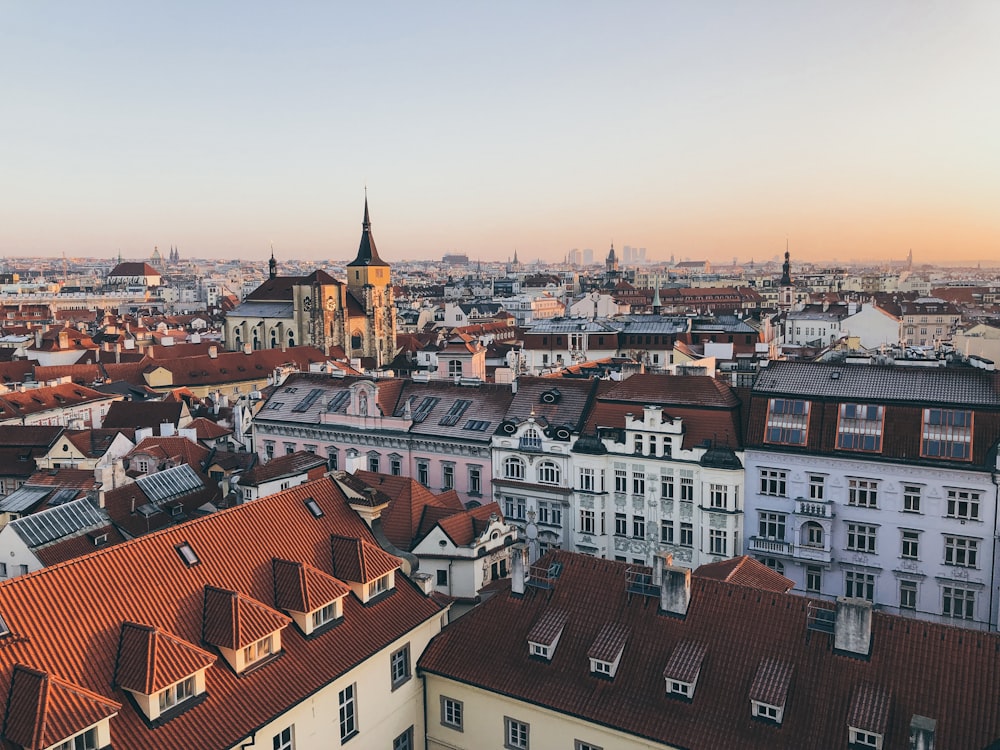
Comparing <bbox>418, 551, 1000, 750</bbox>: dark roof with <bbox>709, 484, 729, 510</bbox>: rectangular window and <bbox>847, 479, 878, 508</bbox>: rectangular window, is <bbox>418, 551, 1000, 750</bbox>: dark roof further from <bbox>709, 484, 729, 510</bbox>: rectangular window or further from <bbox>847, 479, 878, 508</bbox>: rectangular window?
<bbox>847, 479, 878, 508</bbox>: rectangular window

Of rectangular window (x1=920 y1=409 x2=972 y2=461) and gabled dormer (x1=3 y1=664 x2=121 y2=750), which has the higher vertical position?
rectangular window (x1=920 y1=409 x2=972 y2=461)

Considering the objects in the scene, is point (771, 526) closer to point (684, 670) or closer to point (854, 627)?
point (854, 627)

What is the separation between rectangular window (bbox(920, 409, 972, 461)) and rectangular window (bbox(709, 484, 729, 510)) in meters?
9.85

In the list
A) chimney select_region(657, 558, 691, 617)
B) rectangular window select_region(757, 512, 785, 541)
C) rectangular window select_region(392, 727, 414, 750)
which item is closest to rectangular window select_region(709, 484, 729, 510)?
rectangular window select_region(757, 512, 785, 541)

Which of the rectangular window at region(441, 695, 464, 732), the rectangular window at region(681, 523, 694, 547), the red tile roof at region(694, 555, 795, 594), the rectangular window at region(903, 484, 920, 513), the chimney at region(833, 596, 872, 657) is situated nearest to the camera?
the chimney at region(833, 596, 872, 657)

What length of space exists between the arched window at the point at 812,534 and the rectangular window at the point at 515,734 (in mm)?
21181

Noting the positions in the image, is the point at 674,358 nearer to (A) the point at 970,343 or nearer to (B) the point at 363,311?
(A) the point at 970,343

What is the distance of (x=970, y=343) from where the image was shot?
64750 millimetres

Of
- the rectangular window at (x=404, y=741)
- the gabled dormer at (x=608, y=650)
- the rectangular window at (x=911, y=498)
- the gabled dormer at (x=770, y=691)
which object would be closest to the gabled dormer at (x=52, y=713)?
the rectangular window at (x=404, y=741)

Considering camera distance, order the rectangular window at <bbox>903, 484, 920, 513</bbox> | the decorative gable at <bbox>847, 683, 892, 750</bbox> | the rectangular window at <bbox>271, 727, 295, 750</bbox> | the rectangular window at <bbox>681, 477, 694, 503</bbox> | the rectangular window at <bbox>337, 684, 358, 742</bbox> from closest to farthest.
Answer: the decorative gable at <bbox>847, 683, 892, 750</bbox> < the rectangular window at <bbox>271, 727, 295, 750</bbox> < the rectangular window at <bbox>337, 684, 358, 742</bbox> < the rectangular window at <bbox>903, 484, 920, 513</bbox> < the rectangular window at <bbox>681, 477, 694, 503</bbox>

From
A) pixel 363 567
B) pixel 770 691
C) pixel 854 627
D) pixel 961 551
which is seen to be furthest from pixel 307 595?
pixel 961 551

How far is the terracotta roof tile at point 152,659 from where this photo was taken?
22.1 metres

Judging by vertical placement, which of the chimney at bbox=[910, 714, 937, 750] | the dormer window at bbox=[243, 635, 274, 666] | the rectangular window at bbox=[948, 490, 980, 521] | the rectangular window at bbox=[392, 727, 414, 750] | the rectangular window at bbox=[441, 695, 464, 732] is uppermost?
the rectangular window at bbox=[948, 490, 980, 521]

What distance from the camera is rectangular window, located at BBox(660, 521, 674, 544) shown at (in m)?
46.3
